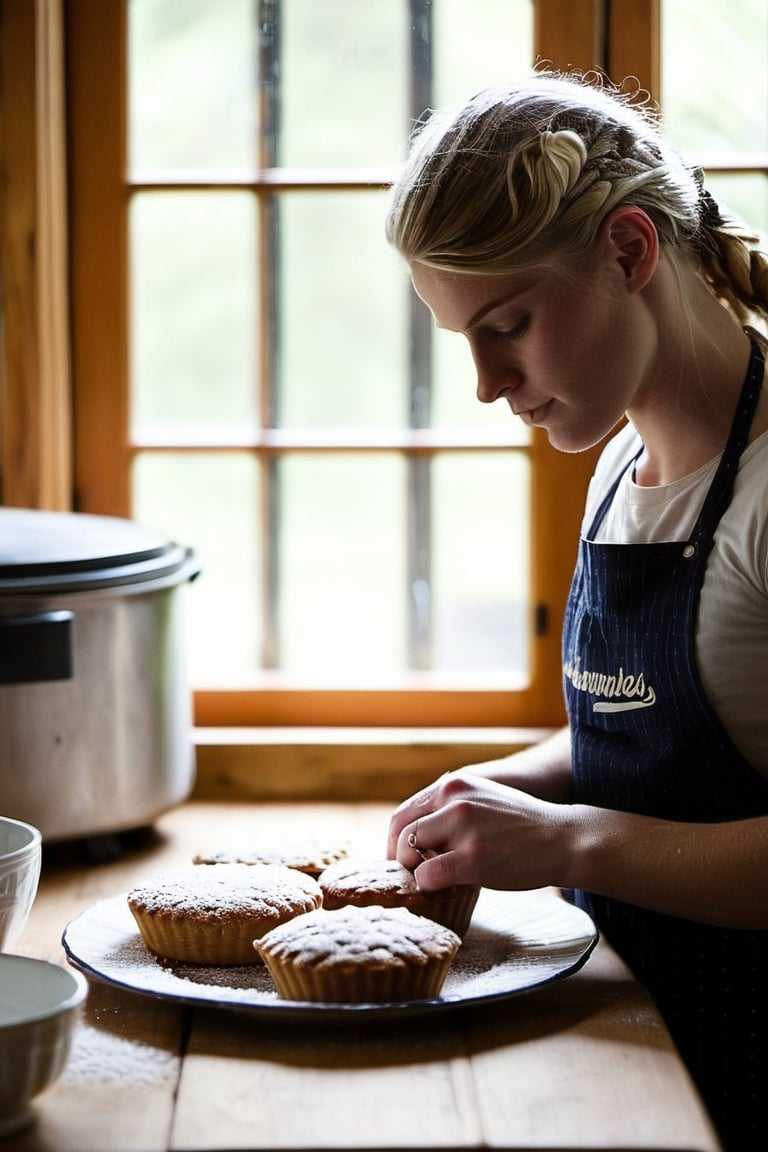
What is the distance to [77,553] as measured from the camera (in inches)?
53.6

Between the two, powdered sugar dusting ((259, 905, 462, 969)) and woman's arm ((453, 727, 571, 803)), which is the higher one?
woman's arm ((453, 727, 571, 803))

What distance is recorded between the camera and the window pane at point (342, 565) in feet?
5.84

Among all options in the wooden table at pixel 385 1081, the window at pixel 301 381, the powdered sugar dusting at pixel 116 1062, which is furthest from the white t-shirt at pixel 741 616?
the window at pixel 301 381

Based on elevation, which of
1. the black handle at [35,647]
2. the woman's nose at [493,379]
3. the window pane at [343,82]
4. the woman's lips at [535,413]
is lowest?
the black handle at [35,647]

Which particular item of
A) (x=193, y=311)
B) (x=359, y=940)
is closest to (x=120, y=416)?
(x=193, y=311)

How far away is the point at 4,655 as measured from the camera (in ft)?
4.26

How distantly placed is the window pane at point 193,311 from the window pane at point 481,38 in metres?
0.31

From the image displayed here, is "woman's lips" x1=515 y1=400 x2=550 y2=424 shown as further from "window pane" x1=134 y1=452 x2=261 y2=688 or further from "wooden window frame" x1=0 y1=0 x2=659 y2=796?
"window pane" x1=134 y1=452 x2=261 y2=688

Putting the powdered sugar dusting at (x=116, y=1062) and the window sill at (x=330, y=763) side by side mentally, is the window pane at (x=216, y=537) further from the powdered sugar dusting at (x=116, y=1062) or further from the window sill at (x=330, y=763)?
the powdered sugar dusting at (x=116, y=1062)

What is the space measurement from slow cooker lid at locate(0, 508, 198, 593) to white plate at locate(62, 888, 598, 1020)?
1.08 feet

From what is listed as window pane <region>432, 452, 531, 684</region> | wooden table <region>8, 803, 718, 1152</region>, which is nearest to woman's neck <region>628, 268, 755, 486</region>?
wooden table <region>8, 803, 718, 1152</region>

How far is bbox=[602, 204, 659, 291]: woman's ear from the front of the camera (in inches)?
43.1

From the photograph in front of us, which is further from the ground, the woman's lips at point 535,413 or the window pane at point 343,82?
the window pane at point 343,82

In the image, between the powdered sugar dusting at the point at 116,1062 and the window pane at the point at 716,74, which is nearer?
the powdered sugar dusting at the point at 116,1062
